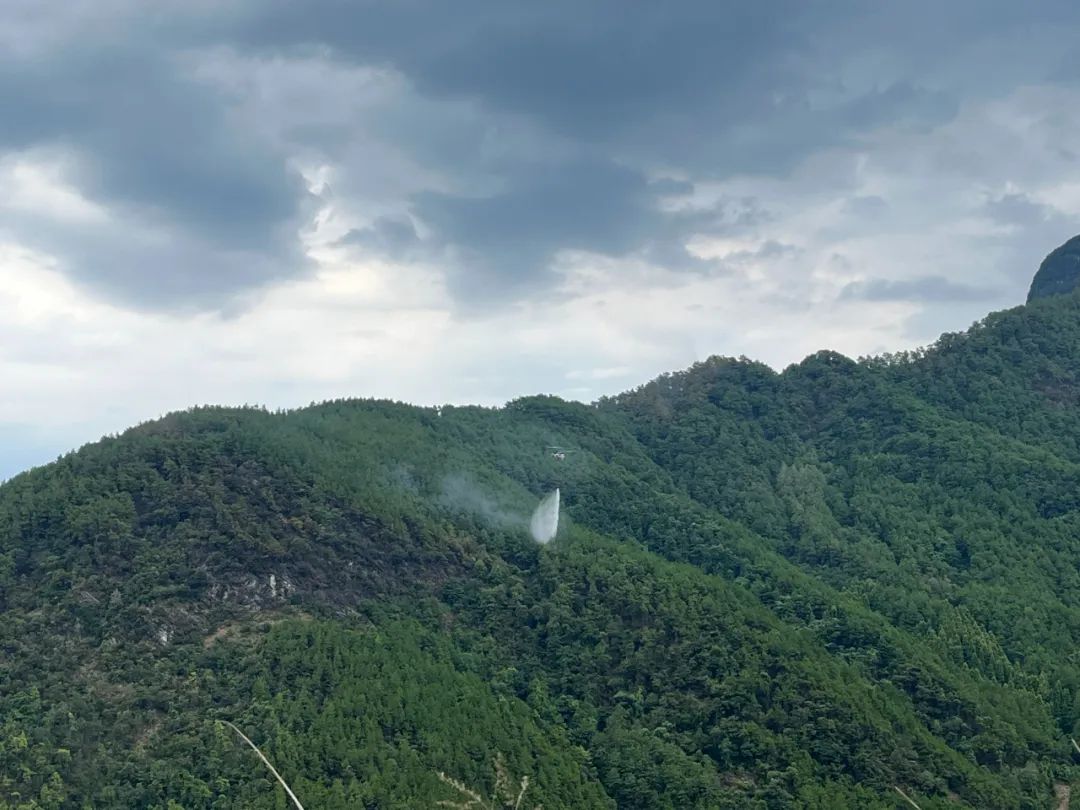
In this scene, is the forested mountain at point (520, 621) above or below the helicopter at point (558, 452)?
below

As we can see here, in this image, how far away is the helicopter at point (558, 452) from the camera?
444 feet

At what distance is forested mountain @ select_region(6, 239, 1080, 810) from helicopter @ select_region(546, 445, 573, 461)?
0.68 metres

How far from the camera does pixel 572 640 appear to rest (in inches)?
3969

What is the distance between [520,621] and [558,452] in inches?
1416

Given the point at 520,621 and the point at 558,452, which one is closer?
the point at 520,621

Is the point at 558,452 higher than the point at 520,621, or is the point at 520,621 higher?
the point at 558,452

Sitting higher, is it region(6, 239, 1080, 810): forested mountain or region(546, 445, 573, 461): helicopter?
region(546, 445, 573, 461): helicopter

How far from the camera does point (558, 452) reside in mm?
137375

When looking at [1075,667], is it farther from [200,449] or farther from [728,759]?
[200,449]

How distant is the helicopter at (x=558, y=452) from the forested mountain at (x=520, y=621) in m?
0.68

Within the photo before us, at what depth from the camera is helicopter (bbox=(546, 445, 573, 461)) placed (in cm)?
13538

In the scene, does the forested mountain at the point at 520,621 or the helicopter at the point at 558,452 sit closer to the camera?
the forested mountain at the point at 520,621

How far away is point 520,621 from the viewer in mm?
103438

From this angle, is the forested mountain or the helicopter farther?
the helicopter
